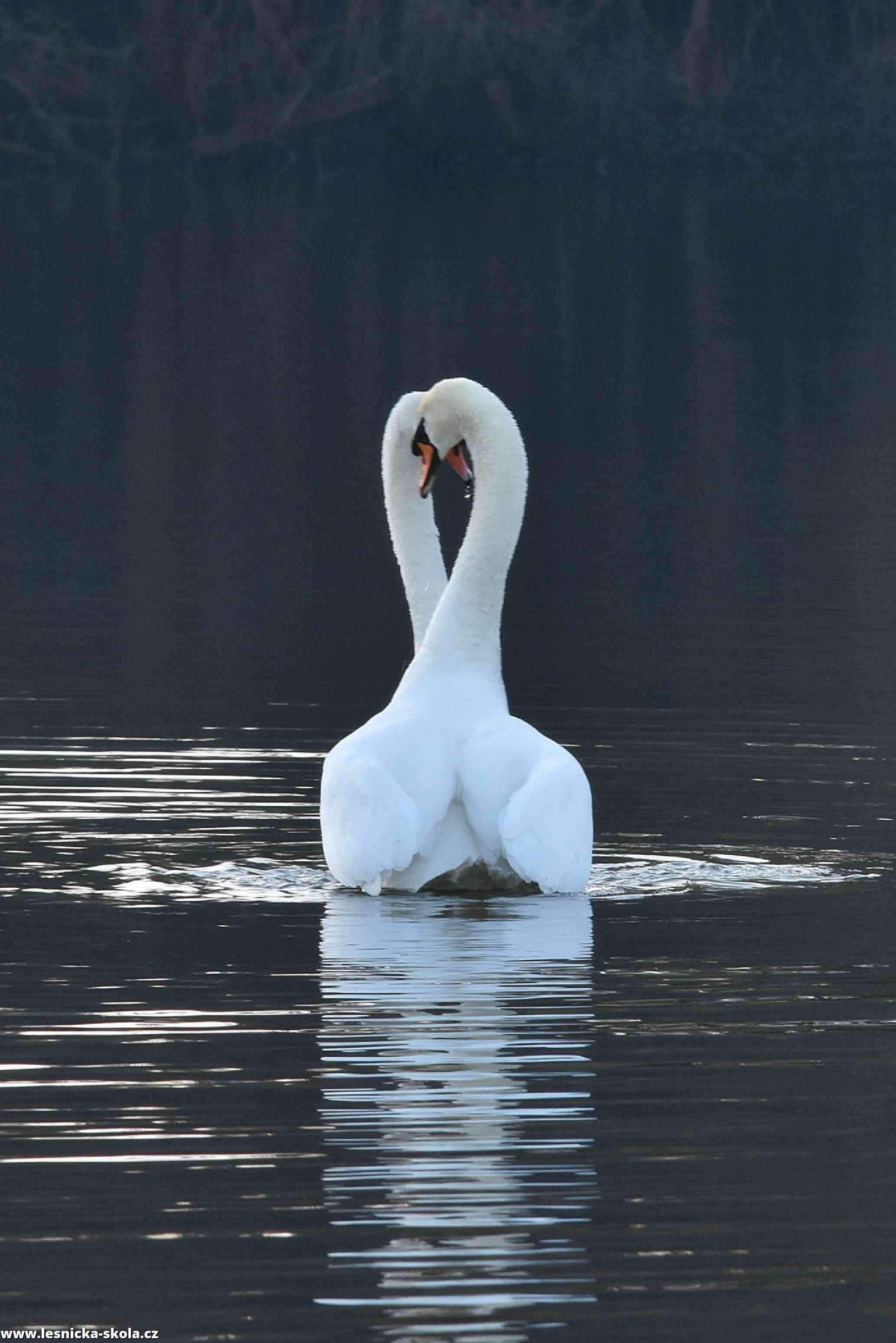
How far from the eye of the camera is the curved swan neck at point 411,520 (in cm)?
1149

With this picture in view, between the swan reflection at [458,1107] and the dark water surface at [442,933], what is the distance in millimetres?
16

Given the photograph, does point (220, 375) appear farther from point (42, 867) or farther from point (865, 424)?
point (42, 867)

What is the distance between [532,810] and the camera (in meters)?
9.16

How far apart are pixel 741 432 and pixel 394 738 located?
1781 centimetres

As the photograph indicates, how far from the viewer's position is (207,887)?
31.8 ft

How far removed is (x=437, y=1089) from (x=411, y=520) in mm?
4498

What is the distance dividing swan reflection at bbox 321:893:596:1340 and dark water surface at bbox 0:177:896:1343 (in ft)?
0.05

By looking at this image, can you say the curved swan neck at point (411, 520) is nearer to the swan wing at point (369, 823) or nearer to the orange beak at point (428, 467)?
the orange beak at point (428, 467)

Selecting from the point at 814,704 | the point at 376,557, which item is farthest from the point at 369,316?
the point at 814,704

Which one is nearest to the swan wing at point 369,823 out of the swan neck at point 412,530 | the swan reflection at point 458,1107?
the swan reflection at point 458,1107

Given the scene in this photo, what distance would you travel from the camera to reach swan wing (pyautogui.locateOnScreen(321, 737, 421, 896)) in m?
9.21

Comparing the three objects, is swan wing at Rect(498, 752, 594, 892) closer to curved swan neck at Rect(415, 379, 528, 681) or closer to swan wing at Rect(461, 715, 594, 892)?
swan wing at Rect(461, 715, 594, 892)

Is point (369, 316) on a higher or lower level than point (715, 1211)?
higher

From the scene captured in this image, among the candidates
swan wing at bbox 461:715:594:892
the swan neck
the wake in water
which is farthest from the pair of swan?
the swan neck
